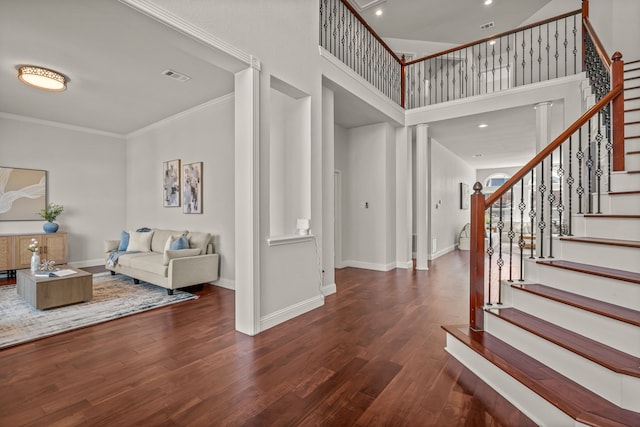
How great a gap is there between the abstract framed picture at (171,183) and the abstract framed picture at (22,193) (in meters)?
2.39

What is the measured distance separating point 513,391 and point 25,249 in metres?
7.60

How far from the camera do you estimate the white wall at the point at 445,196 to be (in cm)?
785

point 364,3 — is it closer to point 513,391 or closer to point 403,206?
point 403,206

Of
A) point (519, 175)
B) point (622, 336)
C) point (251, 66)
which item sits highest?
point (251, 66)

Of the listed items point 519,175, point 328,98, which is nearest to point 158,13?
point 328,98

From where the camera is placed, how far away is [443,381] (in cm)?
211

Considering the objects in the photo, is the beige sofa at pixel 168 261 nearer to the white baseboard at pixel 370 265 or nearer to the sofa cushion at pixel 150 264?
the sofa cushion at pixel 150 264

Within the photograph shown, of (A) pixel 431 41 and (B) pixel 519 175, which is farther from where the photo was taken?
(A) pixel 431 41

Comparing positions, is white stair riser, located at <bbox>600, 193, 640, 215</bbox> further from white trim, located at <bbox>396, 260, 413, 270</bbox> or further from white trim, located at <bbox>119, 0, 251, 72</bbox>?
white trim, located at <bbox>396, 260, 413, 270</bbox>

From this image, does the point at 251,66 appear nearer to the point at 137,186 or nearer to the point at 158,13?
the point at 158,13

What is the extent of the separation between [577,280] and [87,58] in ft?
18.0

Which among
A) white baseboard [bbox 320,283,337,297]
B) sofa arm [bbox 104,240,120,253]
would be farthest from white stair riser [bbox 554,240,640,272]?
sofa arm [bbox 104,240,120,253]

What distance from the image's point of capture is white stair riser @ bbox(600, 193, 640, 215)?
2494 millimetres

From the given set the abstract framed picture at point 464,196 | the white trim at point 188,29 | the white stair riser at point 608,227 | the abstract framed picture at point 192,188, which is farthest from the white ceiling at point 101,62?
the abstract framed picture at point 464,196
